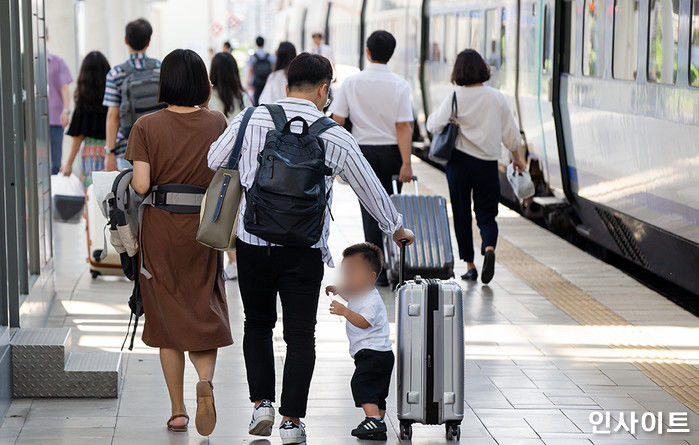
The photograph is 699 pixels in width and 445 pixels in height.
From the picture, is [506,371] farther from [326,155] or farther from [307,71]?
[307,71]

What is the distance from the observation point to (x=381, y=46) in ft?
28.7

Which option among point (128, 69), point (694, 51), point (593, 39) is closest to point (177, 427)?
point (128, 69)

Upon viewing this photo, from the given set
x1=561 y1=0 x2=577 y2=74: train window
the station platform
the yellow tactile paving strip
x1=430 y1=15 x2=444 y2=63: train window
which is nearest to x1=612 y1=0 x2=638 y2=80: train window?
x1=561 y1=0 x2=577 y2=74: train window

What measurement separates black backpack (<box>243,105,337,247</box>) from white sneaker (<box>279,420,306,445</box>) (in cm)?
75

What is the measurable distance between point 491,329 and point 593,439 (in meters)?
2.31

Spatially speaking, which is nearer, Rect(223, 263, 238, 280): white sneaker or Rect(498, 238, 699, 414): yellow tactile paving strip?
Rect(498, 238, 699, 414): yellow tactile paving strip

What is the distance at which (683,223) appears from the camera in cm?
846

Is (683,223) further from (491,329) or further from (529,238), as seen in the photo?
(529,238)

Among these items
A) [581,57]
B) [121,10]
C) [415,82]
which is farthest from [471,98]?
[121,10]

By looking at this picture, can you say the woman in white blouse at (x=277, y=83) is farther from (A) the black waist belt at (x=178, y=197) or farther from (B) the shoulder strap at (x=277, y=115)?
(B) the shoulder strap at (x=277, y=115)

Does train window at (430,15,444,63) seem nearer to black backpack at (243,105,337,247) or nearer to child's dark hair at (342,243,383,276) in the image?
child's dark hair at (342,243,383,276)

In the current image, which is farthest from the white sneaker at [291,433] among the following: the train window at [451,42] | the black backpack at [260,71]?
the black backpack at [260,71]

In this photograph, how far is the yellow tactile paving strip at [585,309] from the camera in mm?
6285

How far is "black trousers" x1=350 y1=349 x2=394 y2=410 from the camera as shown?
530 cm
